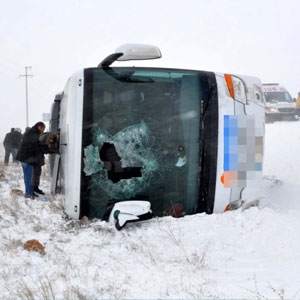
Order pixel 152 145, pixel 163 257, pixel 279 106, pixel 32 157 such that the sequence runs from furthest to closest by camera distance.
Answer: pixel 279 106 → pixel 32 157 → pixel 152 145 → pixel 163 257

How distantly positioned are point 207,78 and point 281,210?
1.49m

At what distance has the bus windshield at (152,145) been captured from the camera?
4242 mm

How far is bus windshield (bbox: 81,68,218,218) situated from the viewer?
13.9 ft

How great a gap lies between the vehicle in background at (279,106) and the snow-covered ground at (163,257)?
16132 millimetres

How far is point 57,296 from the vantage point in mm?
2674

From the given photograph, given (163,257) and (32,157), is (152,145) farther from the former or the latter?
(32,157)

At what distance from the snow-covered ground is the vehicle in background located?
1613 cm

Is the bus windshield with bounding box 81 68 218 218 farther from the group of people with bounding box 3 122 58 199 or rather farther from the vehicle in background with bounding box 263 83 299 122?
the vehicle in background with bounding box 263 83 299 122

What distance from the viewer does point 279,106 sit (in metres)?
20.5

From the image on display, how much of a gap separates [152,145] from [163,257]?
4.11ft

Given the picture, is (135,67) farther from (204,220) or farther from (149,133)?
(204,220)

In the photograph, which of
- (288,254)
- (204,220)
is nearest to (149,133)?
(204,220)

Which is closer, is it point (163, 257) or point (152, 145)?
point (163, 257)

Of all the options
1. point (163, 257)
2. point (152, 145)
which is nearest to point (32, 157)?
point (152, 145)
